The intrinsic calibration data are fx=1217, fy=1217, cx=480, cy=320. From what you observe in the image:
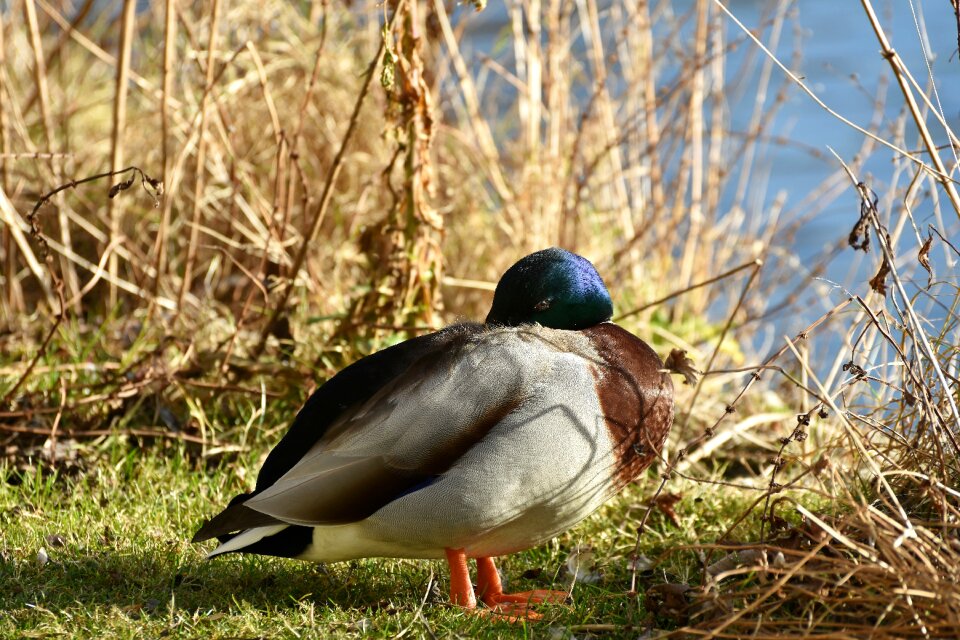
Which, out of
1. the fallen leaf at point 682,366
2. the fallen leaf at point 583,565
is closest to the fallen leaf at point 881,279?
the fallen leaf at point 682,366

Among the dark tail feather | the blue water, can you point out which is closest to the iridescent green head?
the dark tail feather

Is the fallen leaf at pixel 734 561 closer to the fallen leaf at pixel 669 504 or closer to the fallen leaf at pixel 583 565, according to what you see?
the fallen leaf at pixel 583 565

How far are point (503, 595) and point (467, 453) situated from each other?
545 millimetres

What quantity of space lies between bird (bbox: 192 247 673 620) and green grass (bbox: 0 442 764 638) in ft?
0.45

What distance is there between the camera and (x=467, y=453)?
9.99 feet

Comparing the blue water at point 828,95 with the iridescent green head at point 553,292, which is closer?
the iridescent green head at point 553,292

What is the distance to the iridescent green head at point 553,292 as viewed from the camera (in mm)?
3363

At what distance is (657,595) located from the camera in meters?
3.14

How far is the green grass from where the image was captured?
3.00 meters

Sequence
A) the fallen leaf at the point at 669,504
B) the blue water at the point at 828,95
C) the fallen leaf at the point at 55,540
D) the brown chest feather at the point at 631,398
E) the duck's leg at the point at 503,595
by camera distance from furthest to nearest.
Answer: the blue water at the point at 828,95
the fallen leaf at the point at 669,504
the fallen leaf at the point at 55,540
the duck's leg at the point at 503,595
the brown chest feather at the point at 631,398

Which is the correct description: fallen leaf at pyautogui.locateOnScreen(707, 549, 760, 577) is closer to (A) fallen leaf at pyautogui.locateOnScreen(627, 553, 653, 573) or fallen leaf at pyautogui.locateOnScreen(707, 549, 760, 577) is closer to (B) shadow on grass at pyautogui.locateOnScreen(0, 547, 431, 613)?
(A) fallen leaf at pyautogui.locateOnScreen(627, 553, 653, 573)

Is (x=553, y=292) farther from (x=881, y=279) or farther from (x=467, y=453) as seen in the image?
(x=881, y=279)

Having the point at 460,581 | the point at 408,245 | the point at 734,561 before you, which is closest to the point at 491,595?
the point at 460,581

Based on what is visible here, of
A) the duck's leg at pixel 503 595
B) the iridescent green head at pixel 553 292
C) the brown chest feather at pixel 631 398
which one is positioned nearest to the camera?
the brown chest feather at pixel 631 398
